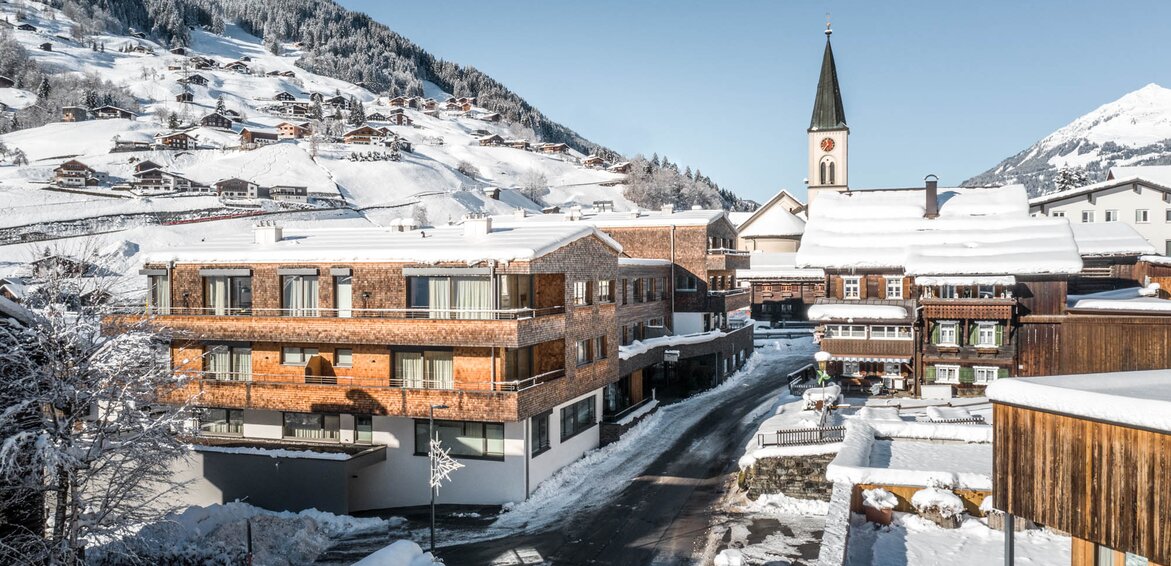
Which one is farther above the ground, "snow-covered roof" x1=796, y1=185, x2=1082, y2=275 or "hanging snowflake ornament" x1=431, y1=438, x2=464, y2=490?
"snow-covered roof" x1=796, y1=185, x2=1082, y2=275

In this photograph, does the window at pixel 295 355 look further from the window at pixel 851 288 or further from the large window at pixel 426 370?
the window at pixel 851 288

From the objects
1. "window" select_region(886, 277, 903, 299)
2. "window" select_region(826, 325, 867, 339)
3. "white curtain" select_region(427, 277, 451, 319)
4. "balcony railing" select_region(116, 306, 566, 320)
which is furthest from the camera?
"window" select_region(886, 277, 903, 299)

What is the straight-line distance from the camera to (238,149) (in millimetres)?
148500

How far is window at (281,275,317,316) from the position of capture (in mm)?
Result: 33875

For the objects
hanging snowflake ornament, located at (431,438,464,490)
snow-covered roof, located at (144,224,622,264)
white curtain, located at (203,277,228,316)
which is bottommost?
hanging snowflake ornament, located at (431,438,464,490)

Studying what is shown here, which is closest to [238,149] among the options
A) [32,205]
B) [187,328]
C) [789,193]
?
[32,205]

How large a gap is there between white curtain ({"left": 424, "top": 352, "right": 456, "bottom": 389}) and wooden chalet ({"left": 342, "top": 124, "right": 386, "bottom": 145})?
147 metres

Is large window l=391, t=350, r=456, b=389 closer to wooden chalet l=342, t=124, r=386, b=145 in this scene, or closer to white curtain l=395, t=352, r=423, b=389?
white curtain l=395, t=352, r=423, b=389

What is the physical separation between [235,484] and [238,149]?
429 feet

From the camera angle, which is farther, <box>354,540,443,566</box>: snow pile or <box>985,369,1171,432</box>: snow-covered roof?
<box>354,540,443,566</box>: snow pile

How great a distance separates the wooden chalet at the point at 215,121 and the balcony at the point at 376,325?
144 meters

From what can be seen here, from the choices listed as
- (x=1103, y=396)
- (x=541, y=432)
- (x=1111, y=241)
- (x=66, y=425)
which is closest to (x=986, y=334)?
(x=1111, y=241)

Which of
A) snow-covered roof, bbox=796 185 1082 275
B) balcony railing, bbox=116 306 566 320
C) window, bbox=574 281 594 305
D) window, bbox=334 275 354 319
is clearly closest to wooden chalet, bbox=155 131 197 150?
balcony railing, bbox=116 306 566 320

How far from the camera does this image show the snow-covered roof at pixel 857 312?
4388 cm
